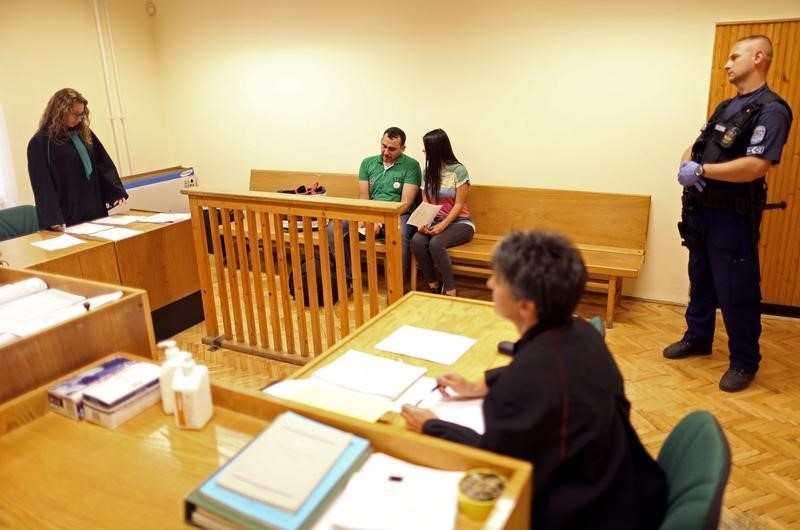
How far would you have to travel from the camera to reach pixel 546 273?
1.25 m

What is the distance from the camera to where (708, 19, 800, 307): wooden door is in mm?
3730

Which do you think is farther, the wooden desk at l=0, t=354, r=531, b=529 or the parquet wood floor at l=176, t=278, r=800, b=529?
the parquet wood floor at l=176, t=278, r=800, b=529

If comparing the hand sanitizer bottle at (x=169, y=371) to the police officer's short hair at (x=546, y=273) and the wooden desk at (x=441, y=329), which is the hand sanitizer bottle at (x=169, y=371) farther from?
the police officer's short hair at (x=546, y=273)

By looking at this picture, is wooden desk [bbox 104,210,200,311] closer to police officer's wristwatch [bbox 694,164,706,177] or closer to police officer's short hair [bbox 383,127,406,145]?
police officer's short hair [bbox 383,127,406,145]

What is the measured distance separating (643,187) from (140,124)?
15.5ft

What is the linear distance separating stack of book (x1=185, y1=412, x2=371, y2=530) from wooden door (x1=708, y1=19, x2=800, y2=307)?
3.71 metres

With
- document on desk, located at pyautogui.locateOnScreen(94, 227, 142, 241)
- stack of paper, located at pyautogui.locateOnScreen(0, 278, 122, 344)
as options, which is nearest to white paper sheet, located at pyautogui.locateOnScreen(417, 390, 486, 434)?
stack of paper, located at pyautogui.locateOnScreen(0, 278, 122, 344)

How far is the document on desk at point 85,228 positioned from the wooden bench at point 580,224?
2169mm

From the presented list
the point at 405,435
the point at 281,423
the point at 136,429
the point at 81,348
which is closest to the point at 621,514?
the point at 405,435

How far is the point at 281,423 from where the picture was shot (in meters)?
1.38

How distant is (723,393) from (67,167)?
409 cm

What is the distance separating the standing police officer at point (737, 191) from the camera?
9.62 ft

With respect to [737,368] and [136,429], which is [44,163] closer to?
[136,429]

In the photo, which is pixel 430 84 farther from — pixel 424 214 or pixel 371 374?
pixel 371 374
